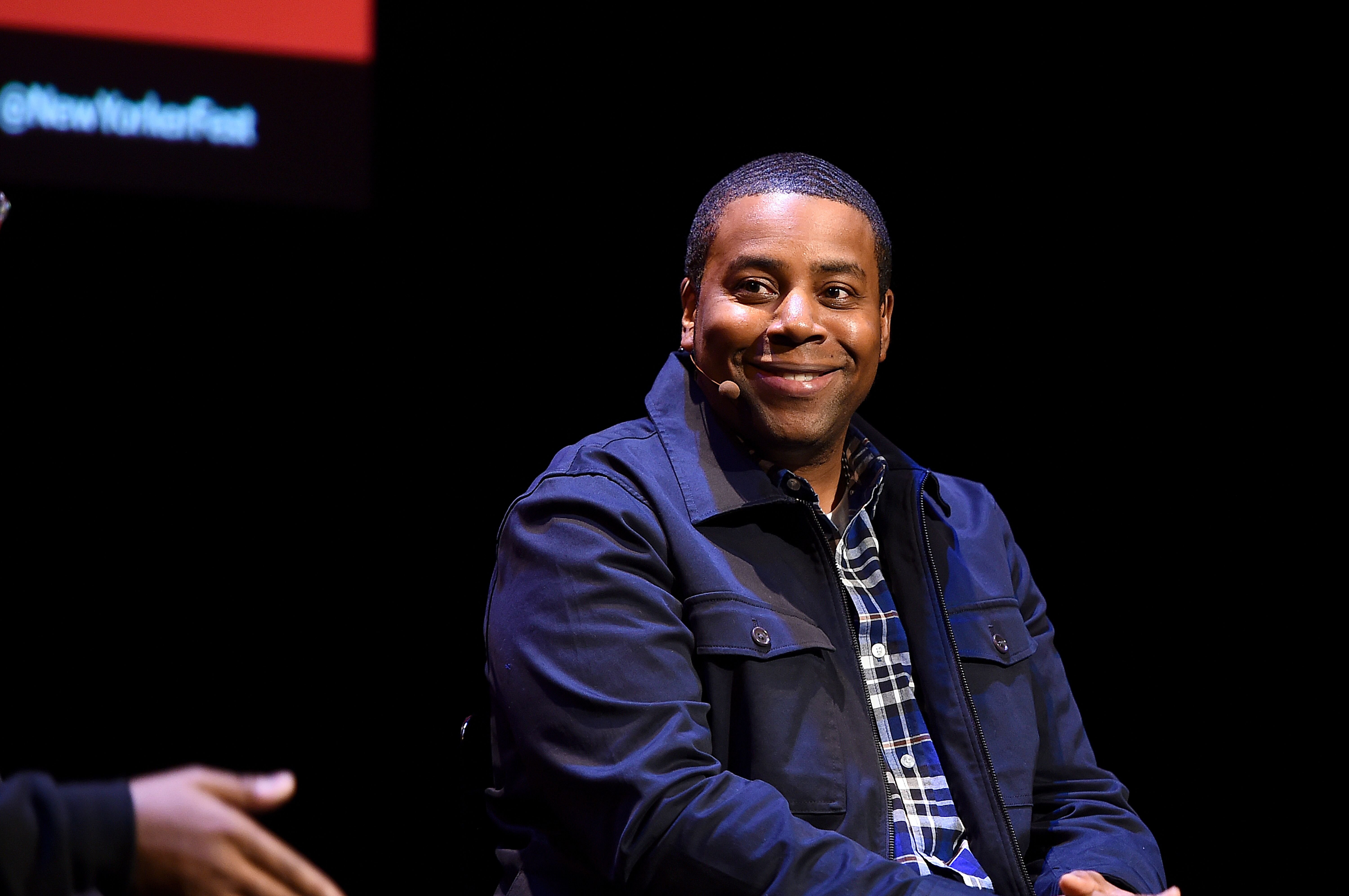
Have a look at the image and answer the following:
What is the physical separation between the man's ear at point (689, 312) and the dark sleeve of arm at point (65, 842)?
125 cm

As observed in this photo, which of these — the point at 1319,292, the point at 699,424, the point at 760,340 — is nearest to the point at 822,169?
the point at 760,340

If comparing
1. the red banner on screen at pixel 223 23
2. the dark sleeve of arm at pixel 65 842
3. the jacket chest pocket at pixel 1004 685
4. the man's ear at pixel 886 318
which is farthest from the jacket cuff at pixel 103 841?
the red banner on screen at pixel 223 23

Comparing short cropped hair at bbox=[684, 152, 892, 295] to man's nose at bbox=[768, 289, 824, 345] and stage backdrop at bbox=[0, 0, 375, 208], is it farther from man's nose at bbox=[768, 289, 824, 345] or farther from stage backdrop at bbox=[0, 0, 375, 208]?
stage backdrop at bbox=[0, 0, 375, 208]

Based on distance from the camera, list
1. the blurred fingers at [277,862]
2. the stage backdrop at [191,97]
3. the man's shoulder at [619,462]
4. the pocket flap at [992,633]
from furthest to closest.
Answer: the stage backdrop at [191,97] < the pocket flap at [992,633] < the man's shoulder at [619,462] < the blurred fingers at [277,862]

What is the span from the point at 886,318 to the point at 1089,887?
956mm

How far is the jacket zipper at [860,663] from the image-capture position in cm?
163

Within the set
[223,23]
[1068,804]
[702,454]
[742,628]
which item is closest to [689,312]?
[702,454]

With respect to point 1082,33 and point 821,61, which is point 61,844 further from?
point 1082,33

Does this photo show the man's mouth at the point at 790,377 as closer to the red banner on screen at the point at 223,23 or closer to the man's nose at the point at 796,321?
the man's nose at the point at 796,321

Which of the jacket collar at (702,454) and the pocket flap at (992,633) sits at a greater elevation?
the jacket collar at (702,454)

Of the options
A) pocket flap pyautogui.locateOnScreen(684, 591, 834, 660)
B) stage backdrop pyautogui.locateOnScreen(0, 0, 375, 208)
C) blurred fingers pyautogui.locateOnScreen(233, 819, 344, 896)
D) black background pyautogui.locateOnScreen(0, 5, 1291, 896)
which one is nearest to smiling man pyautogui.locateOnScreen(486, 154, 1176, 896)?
pocket flap pyautogui.locateOnScreen(684, 591, 834, 660)

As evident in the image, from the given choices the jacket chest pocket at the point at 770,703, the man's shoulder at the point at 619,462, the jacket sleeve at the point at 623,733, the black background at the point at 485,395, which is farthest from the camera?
the black background at the point at 485,395

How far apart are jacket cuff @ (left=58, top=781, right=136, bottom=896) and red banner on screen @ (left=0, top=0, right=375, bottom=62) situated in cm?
215

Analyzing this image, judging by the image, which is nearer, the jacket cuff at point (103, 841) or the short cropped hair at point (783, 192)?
the jacket cuff at point (103, 841)
